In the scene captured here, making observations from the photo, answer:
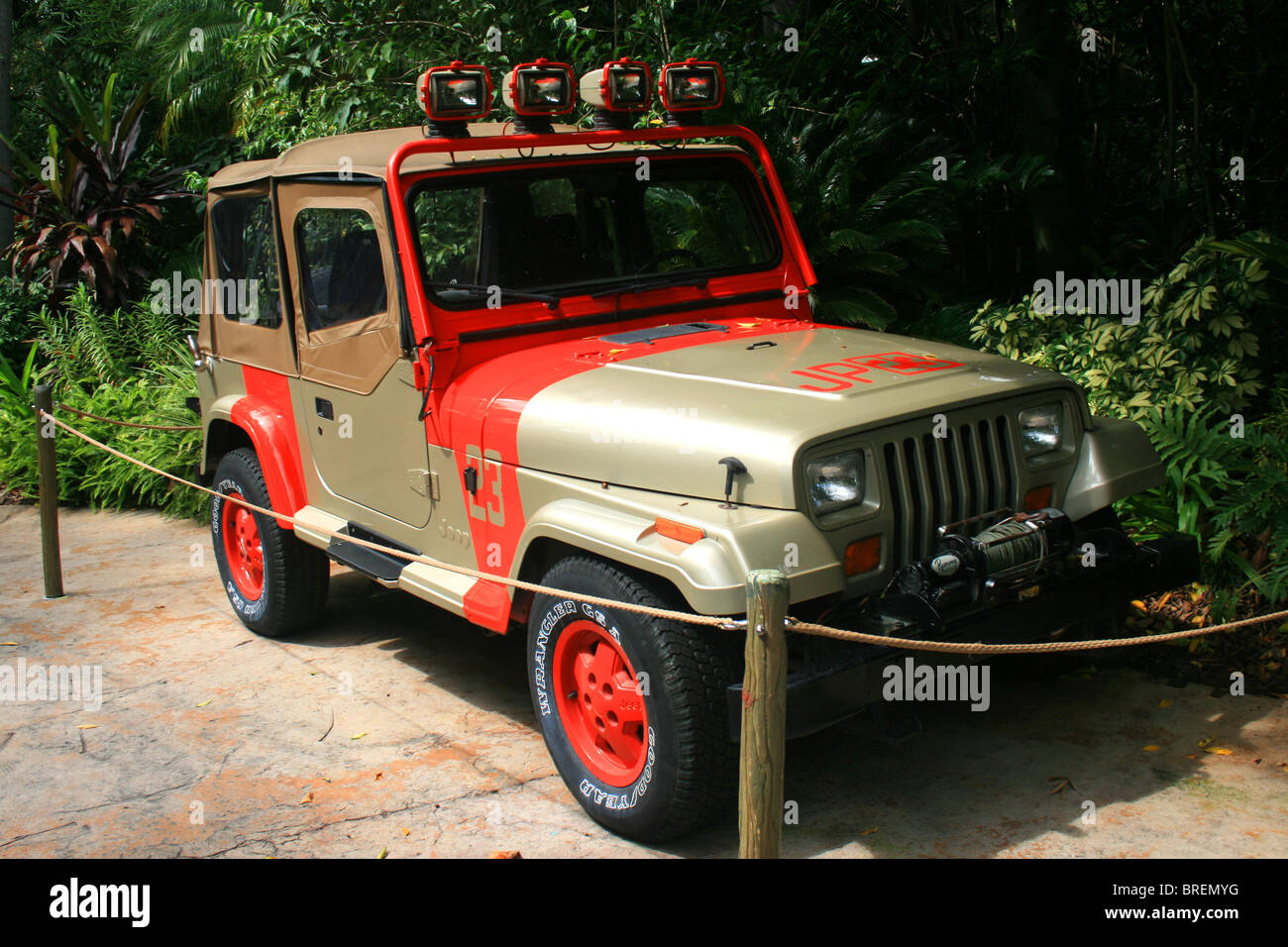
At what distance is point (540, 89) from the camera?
177 inches

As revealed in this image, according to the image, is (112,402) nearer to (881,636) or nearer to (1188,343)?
(1188,343)

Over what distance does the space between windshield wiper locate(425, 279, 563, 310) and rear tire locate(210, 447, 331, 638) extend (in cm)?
164

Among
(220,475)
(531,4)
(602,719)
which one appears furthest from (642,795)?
(531,4)

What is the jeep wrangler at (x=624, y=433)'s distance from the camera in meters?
3.47

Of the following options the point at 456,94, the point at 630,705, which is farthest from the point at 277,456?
the point at 630,705

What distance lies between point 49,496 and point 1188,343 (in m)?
5.92

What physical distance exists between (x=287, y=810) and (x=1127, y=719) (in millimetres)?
2976

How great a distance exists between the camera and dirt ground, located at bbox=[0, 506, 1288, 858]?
12.3 ft

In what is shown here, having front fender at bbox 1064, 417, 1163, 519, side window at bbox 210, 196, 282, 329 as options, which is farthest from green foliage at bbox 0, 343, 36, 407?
front fender at bbox 1064, 417, 1163, 519

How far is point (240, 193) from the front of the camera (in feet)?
17.9

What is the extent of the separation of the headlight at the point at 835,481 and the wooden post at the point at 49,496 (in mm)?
4682

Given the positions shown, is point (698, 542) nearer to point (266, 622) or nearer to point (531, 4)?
point (266, 622)

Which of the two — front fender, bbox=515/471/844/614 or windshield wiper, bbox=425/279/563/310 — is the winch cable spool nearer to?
front fender, bbox=515/471/844/614

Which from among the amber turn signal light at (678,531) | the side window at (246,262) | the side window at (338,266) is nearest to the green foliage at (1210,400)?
the amber turn signal light at (678,531)
